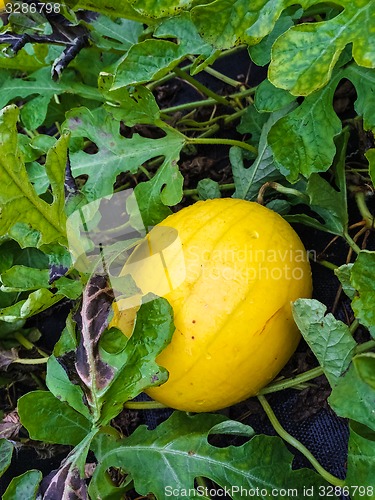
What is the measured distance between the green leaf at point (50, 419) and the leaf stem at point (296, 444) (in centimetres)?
37

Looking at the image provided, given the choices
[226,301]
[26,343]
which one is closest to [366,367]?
[226,301]

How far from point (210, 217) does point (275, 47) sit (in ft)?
1.18

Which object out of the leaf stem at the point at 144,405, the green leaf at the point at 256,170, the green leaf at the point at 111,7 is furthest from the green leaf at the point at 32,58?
the leaf stem at the point at 144,405

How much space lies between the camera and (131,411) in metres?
1.51

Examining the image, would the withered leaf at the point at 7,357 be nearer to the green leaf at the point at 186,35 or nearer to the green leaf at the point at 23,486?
the green leaf at the point at 23,486

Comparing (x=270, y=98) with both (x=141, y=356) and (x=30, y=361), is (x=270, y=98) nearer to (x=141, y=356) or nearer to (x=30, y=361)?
(x=141, y=356)

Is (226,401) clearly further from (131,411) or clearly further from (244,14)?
(244,14)

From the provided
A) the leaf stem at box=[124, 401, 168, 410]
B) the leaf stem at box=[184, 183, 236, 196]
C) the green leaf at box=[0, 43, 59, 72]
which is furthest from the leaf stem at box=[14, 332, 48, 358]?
the green leaf at box=[0, 43, 59, 72]

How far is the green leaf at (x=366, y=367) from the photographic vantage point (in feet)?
2.77

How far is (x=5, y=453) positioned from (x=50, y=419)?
0.18 m

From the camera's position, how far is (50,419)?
1.31 m

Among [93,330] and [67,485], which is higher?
[93,330]

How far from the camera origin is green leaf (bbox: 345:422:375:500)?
104cm
